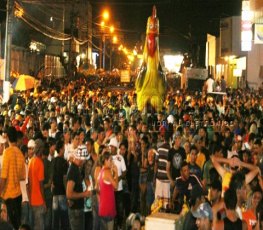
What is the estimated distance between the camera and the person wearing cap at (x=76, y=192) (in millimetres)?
8828

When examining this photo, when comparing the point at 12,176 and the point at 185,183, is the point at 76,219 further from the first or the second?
the point at 185,183

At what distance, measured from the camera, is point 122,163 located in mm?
10836

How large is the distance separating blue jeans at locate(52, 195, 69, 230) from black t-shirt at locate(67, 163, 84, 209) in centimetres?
74

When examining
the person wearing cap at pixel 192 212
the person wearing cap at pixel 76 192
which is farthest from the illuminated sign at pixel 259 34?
the person wearing cap at pixel 192 212

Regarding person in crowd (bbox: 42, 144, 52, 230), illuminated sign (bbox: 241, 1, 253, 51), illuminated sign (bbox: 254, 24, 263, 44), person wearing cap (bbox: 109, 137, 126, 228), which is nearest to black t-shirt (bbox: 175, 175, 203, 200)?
person wearing cap (bbox: 109, 137, 126, 228)

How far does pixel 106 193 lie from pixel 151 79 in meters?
17.9

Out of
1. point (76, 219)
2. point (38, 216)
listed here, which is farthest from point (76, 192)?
point (38, 216)

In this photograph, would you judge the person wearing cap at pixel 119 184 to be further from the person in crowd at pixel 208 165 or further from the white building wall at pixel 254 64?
the white building wall at pixel 254 64

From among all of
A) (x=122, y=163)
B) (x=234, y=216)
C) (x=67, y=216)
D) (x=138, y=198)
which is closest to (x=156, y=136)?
(x=138, y=198)

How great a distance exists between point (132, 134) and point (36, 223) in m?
4.97

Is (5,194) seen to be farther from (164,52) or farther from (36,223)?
(164,52)

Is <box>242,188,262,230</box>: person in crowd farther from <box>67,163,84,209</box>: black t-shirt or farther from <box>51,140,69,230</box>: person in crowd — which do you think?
<box>51,140,69,230</box>: person in crowd

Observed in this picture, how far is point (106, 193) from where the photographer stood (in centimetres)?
932

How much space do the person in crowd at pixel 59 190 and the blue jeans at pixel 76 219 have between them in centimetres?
64
